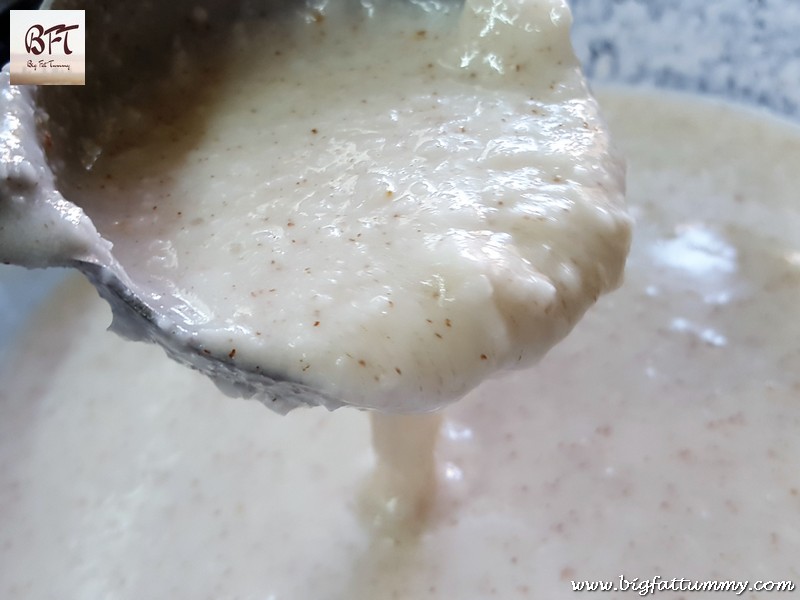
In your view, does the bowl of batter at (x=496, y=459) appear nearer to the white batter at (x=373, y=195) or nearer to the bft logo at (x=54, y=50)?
the white batter at (x=373, y=195)

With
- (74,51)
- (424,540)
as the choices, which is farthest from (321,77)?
(424,540)

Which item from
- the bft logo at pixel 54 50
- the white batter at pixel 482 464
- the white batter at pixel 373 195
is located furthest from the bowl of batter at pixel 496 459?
the bft logo at pixel 54 50

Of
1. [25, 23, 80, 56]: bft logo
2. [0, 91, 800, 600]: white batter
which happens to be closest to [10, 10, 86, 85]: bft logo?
[25, 23, 80, 56]: bft logo

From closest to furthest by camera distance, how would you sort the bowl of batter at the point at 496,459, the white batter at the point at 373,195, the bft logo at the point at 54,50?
1. the white batter at the point at 373,195
2. the bft logo at the point at 54,50
3. the bowl of batter at the point at 496,459

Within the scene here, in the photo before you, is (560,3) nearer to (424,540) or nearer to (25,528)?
(424,540)

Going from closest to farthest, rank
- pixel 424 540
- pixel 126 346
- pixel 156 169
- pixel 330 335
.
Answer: pixel 330 335 → pixel 156 169 → pixel 424 540 → pixel 126 346

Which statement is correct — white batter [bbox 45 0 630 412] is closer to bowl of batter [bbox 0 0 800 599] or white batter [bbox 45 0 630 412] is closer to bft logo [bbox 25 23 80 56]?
bft logo [bbox 25 23 80 56]
